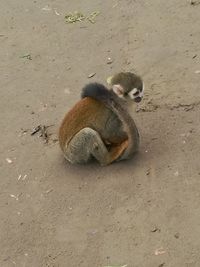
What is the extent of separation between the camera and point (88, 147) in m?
5.10

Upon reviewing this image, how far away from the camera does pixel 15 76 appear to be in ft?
22.3

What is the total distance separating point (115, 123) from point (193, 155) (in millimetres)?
769

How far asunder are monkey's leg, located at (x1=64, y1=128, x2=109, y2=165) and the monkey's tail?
243mm

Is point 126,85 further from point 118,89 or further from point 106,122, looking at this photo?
point 106,122

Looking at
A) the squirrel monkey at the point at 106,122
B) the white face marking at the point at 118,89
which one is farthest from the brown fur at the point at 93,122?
the white face marking at the point at 118,89

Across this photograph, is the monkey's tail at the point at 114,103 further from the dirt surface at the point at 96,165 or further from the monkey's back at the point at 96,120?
the dirt surface at the point at 96,165

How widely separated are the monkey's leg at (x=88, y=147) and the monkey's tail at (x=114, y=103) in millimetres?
243

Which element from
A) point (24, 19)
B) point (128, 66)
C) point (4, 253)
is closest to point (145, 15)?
point (128, 66)

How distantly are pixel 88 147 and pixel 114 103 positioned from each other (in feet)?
1.55

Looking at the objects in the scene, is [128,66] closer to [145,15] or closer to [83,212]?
[145,15]

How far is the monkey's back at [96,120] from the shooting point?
504 cm

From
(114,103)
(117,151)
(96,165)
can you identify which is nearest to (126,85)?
(114,103)

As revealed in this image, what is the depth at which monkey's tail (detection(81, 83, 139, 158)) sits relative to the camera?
4973 millimetres

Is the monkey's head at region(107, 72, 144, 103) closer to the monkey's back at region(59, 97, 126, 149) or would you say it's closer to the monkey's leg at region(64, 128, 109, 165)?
the monkey's back at region(59, 97, 126, 149)
